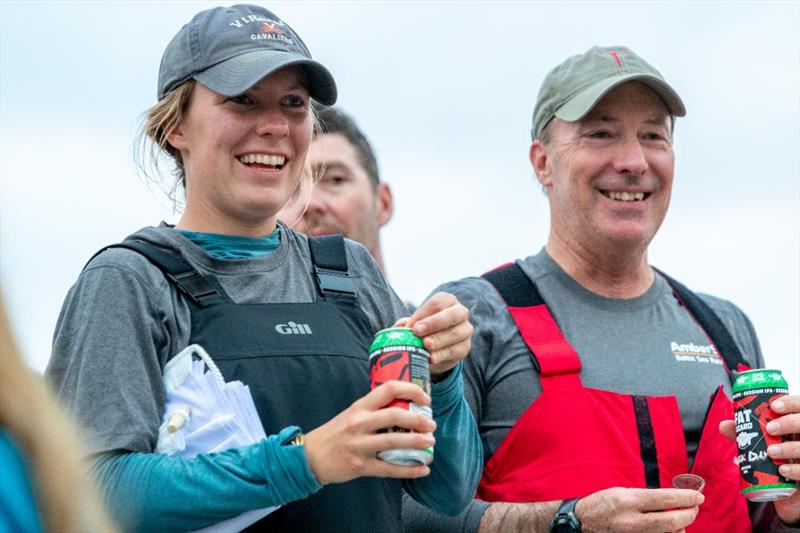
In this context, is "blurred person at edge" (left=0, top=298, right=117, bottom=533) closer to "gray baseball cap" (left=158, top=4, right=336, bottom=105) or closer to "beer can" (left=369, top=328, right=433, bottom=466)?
"beer can" (left=369, top=328, right=433, bottom=466)

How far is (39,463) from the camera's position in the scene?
2.19 meters

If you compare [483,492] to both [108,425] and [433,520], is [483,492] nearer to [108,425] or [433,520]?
[433,520]

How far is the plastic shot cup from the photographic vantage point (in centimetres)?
454

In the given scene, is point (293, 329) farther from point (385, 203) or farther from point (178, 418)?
point (385, 203)

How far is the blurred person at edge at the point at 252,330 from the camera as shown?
10.9 ft

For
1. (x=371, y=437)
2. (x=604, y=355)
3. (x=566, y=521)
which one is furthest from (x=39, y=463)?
(x=604, y=355)

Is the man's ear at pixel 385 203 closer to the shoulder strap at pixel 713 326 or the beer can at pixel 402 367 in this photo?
the shoulder strap at pixel 713 326

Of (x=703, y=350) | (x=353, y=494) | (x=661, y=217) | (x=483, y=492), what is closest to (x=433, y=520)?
(x=483, y=492)

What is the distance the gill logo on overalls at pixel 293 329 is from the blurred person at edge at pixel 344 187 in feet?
8.44

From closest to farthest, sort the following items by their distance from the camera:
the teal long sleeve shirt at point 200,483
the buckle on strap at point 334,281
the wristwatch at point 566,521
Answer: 1. the teal long sleeve shirt at point 200,483
2. the buckle on strap at point 334,281
3. the wristwatch at point 566,521

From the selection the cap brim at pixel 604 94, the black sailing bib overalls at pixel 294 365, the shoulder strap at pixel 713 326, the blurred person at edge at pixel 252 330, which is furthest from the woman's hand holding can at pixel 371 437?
the cap brim at pixel 604 94

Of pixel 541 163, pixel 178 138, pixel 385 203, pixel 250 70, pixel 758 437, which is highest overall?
pixel 250 70

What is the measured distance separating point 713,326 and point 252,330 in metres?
2.23

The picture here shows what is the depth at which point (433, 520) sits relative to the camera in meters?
4.52
